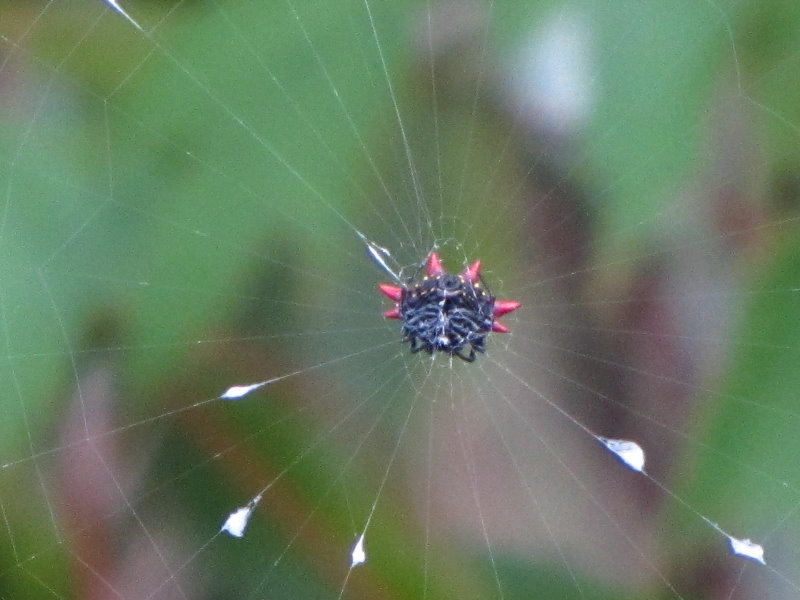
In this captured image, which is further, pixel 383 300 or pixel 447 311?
pixel 383 300

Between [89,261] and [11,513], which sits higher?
[89,261]

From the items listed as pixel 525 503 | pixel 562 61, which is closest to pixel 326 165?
pixel 562 61

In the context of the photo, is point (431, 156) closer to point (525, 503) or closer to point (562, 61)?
point (562, 61)
